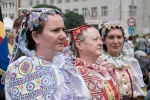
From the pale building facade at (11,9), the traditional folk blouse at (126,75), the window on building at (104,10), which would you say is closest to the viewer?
the traditional folk blouse at (126,75)

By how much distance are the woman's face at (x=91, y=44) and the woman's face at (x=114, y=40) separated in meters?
0.70

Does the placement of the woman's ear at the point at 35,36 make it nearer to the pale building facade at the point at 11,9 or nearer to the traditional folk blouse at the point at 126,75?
the traditional folk blouse at the point at 126,75

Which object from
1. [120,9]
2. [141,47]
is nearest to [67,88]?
[141,47]

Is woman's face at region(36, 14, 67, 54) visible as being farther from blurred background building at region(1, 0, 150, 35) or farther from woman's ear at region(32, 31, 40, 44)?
blurred background building at region(1, 0, 150, 35)

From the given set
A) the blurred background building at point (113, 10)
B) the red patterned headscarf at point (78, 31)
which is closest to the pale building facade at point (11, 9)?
the blurred background building at point (113, 10)

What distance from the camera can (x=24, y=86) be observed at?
78.7 inches

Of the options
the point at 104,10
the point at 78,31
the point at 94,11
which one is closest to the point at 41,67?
the point at 78,31

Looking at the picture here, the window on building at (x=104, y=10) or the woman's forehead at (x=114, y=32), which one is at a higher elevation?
the window on building at (x=104, y=10)

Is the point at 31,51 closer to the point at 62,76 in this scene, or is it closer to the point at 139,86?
the point at 62,76

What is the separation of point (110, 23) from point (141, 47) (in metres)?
10.9

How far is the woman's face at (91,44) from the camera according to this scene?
2.78 meters

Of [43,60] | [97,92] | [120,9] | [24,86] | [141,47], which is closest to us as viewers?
[24,86]

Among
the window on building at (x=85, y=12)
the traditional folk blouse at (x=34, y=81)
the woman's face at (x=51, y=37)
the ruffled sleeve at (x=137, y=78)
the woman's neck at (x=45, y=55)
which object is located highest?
the window on building at (x=85, y=12)

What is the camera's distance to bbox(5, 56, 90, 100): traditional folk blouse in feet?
6.54
